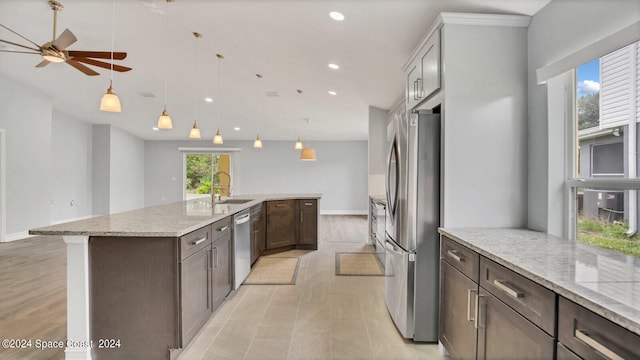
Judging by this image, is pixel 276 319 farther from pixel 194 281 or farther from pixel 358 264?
pixel 358 264

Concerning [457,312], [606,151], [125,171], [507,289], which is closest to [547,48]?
[606,151]

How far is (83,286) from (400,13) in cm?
285

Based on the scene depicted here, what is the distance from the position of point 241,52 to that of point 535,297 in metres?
4.00

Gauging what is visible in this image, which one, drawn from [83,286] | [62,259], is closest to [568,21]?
[83,286]

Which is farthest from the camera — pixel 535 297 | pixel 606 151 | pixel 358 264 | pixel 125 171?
pixel 125 171

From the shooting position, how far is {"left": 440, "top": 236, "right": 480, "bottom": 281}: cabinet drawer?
160 centimetres

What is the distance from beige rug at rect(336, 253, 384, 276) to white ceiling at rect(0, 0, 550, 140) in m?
2.49

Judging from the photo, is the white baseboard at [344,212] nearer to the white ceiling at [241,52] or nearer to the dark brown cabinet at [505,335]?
the white ceiling at [241,52]

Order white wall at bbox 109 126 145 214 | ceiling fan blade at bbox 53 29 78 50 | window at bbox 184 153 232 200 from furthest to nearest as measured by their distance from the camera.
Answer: window at bbox 184 153 232 200 < white wall at bbox 109 126 145 214 < ceiling fan blade at bbox 53 29 78 50

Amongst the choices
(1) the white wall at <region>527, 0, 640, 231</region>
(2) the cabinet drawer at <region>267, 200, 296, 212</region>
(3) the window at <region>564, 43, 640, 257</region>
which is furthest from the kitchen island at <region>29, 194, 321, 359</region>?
(2) the cabinet drawer at <region>267, 200, 296, 212</region>

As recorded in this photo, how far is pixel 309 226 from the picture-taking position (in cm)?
506

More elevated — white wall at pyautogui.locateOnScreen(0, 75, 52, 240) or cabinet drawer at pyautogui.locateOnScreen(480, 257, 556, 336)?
white wall at pyautogui.locateOnScreen(0, 75, 52, 240)

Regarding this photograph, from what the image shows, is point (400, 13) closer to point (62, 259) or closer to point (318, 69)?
point (318, 69)

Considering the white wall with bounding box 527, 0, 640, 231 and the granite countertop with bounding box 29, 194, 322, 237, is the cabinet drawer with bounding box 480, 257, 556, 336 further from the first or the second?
the granite countertop with bounding box 29, 194, 322, 237
